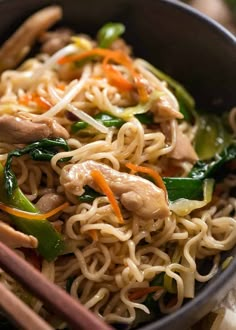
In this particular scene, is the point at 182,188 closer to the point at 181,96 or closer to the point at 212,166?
the point at 212,166

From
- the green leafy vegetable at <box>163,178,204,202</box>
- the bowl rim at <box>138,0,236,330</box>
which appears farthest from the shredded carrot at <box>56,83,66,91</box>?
the bowl rim at <box>138,0,236,330</box>

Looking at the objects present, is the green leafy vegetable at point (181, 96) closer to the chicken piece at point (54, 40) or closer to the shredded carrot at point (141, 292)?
the chicken piece at point (54, 40)

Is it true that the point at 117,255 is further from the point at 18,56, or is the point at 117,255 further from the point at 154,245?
the point at 18,56

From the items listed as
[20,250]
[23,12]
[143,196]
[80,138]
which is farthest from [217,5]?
[20,250]

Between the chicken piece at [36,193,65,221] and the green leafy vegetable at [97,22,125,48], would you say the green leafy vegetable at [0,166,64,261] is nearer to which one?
the chicken piece at [36,193,65,221]

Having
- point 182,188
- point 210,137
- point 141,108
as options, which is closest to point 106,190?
point 182,188

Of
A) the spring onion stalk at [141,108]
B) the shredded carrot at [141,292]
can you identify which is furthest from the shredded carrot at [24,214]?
the spring onion stalk at [141,108]

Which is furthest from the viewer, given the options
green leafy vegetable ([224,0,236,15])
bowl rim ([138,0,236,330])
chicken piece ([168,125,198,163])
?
green leafy vegetable ([224,0,236,15])
